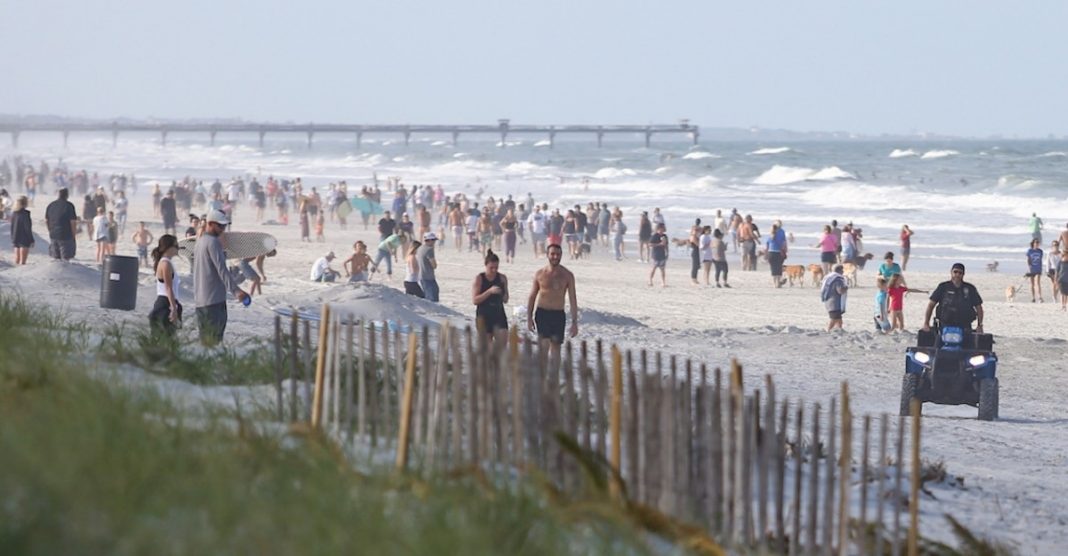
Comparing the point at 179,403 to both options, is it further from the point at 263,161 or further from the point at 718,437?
the point at 263,161

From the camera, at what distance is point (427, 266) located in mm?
19344

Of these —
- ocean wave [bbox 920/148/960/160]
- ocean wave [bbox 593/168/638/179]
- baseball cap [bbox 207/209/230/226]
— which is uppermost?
ocean wave [bbox 920/148/960/160]

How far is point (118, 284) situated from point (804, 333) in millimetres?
7935

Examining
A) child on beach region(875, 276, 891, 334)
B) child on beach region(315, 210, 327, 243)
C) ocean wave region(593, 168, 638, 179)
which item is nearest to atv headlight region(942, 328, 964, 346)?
child on beach region(875, 276, 891, 334)

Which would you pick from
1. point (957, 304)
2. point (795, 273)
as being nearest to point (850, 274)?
point (795, 273)

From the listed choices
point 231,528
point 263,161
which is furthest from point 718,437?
point 263,161

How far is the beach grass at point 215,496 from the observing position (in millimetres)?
3994

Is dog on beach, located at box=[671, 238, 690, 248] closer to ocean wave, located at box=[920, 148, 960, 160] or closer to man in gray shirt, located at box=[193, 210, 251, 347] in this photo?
man in gray shirt, located at box=[193, 210, 251, 347]

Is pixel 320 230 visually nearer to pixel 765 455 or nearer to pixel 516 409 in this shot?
pixel 516 409

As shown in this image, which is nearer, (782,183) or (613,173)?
(782,183)

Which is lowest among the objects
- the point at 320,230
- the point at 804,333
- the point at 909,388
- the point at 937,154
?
the point at 804,333

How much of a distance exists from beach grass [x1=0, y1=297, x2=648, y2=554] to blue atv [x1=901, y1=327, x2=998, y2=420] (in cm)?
691

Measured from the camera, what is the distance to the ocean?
147 feet

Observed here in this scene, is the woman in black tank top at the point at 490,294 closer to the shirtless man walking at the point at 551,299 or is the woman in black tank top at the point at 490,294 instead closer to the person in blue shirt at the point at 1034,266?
the shirtless man walking at the point at 551,299
